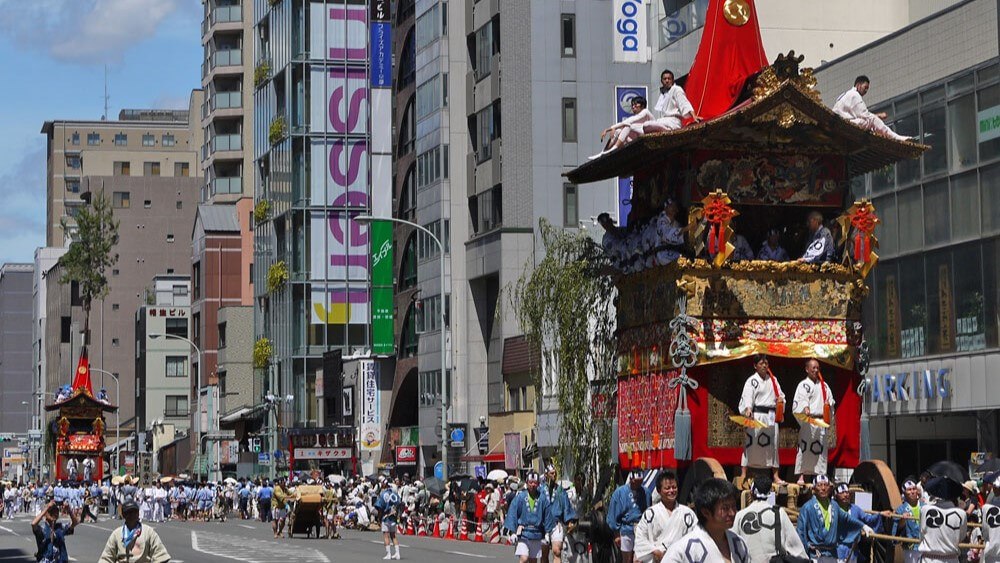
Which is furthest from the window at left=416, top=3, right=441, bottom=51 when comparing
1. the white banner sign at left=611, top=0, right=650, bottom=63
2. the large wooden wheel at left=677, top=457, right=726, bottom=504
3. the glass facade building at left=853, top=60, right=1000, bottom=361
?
the large wooden wheel at left=677, top=457, right=726, bottom=504

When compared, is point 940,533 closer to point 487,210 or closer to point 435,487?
point 435,487

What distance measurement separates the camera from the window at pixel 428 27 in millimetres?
69500

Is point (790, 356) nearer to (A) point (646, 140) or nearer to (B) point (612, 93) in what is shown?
(A) point (646, 140)

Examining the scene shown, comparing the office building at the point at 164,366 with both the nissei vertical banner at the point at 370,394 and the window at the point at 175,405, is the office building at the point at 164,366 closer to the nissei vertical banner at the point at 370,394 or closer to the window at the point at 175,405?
the window at the point at 175,405

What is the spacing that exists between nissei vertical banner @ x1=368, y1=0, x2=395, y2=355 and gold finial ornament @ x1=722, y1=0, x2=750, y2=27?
50.6 metres

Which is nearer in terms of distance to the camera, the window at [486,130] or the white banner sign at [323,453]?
the white banner sign at [323,453]

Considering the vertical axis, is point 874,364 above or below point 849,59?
below

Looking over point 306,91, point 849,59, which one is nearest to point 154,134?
point 306,91

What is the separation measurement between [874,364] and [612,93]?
20.9m

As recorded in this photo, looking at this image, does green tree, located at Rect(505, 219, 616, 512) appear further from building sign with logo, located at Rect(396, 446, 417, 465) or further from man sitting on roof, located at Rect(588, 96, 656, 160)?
building sign with logo, located at Rect(396, 446, 417, 465)

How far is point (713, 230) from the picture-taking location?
20.9m

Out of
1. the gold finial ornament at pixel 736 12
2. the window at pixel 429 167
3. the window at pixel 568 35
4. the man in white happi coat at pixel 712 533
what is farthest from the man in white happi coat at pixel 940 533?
the window at pixel 429 167

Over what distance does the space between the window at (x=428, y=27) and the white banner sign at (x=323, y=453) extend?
1713 centimetres

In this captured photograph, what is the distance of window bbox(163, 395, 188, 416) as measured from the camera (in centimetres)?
12606
